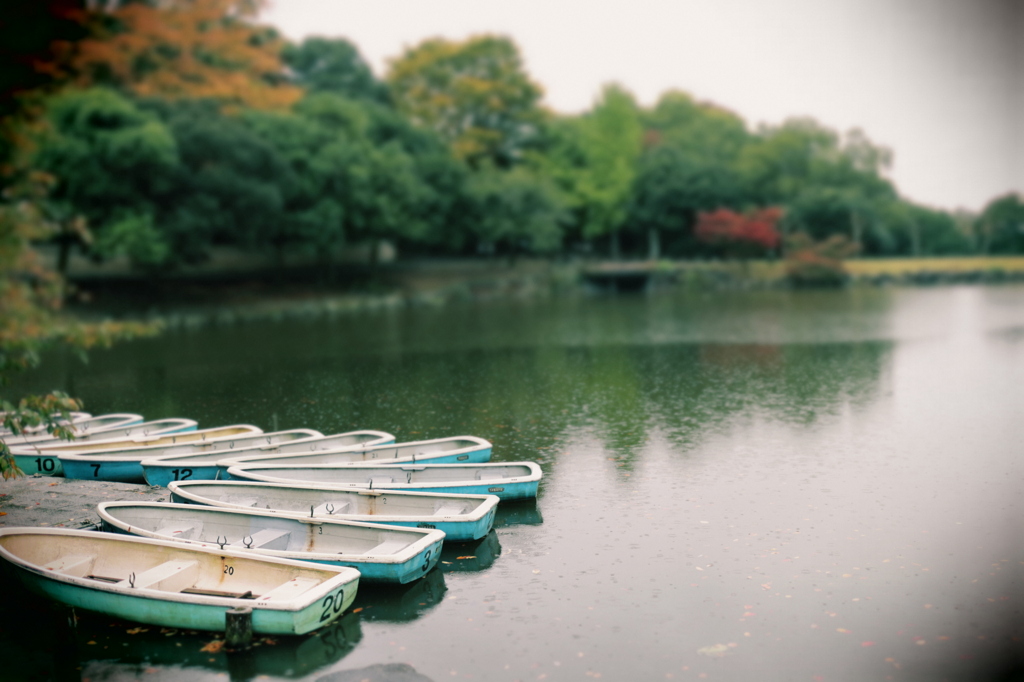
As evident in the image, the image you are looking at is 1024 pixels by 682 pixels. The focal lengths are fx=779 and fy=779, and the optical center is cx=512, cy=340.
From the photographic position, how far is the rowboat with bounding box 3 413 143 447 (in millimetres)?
13984

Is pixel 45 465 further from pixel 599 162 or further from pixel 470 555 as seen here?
pixel 599 162

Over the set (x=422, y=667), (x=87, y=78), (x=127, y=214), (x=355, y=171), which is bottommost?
(x=422, y=667)

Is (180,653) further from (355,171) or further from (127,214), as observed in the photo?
(355,171)

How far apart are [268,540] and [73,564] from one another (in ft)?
6.87

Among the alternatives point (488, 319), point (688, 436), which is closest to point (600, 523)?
point (688, 436)

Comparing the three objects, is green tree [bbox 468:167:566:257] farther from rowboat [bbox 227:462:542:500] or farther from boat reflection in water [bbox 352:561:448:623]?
boat reflection in water [bbox 352:561:448:623]

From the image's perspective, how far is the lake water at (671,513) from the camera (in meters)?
7.46

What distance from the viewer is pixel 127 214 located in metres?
36.3

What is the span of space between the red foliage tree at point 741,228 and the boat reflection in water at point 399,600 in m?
60.0

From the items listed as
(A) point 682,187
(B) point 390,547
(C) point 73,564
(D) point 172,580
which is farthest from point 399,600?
(A) point 682,187

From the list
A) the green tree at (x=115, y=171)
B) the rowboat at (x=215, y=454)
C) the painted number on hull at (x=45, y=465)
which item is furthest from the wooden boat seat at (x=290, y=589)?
the green tree at (x=115, y=171)

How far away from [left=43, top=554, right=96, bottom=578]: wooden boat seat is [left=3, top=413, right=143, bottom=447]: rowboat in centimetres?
450

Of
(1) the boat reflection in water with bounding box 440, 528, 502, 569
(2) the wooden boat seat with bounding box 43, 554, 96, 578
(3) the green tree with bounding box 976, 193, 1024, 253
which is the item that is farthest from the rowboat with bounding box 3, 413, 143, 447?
(3) the green tree with bounding box 976, 193, 1024, 253

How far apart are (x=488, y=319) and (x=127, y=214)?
18.2 metres
